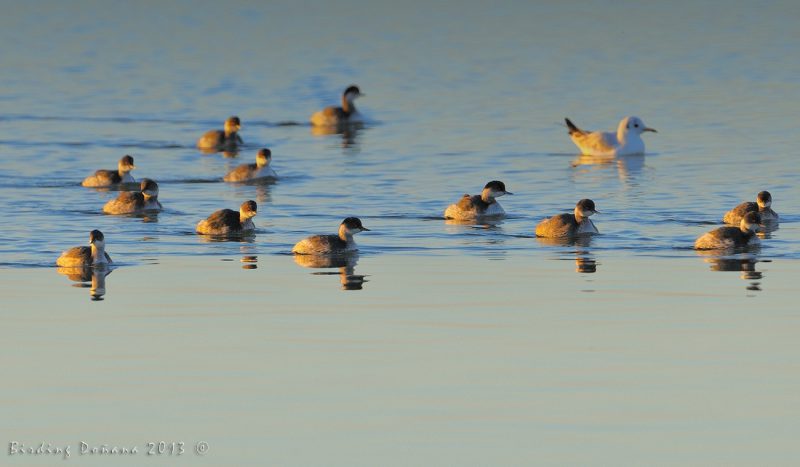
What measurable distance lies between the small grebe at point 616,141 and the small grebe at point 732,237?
14.3 metres

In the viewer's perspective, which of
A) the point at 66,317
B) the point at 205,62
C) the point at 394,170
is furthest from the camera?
the point at 205,62

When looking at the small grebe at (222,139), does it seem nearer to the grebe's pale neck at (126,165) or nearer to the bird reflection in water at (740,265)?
the grebe's pale neck at (126,165)

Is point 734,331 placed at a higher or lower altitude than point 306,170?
lower

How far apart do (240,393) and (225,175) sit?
21.5 metres

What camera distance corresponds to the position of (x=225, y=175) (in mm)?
36938

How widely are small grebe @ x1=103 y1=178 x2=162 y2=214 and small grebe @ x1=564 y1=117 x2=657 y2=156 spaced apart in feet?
39.6

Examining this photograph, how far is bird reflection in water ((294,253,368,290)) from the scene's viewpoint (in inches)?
867

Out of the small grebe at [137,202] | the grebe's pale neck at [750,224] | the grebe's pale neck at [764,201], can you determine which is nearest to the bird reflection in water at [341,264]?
the grebe's pale neck at [750,224]

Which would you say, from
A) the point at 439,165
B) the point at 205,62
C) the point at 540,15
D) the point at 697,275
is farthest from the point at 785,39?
the point at 697,275

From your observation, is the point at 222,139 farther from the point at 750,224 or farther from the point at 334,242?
the point at 750,224

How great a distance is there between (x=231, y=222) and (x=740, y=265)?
24.2ft

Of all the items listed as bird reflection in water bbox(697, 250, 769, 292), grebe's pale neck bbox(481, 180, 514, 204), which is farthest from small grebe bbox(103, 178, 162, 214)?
bird reflection in water bbox(697, 250, 769, 292)

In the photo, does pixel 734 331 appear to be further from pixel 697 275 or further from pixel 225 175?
pixel 225 175

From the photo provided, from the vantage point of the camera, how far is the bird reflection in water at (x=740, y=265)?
22.1 m
